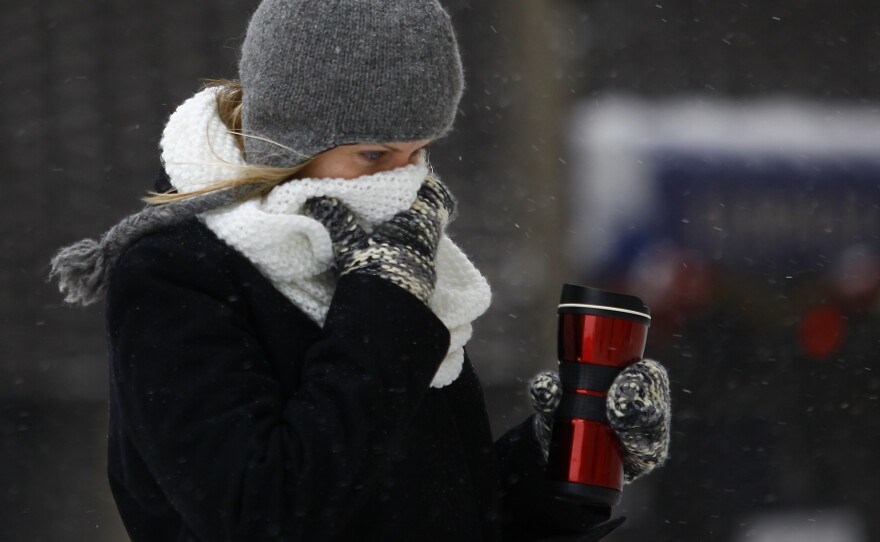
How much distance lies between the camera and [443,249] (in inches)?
66.6

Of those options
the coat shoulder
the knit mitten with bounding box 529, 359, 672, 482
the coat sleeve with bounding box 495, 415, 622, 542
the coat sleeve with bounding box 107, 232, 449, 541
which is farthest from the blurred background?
the coat sleeve with bounding box 107, 232, 449, 541

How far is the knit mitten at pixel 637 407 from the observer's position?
61.4 inches

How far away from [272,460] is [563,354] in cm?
54

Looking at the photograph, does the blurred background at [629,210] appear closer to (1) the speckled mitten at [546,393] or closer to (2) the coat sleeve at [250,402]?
(1) the speckled mitten at [546,393]

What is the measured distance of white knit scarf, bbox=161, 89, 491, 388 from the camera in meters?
1.41

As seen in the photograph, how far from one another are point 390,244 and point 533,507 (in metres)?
0.60

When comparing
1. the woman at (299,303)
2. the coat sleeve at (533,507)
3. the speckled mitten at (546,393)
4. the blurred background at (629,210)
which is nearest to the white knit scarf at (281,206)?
the woman at (299,303)

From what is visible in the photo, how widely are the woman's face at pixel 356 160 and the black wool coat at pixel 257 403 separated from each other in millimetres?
Answer: 164

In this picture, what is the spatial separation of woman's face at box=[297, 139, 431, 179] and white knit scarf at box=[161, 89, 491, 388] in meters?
0.03

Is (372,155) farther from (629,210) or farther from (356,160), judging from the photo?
(629,210)

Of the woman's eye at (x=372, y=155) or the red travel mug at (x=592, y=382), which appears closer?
the woman's eye at (x=372, y=155)

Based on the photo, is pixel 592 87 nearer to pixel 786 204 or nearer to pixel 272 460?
pixel 786 204

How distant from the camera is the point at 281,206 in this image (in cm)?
144

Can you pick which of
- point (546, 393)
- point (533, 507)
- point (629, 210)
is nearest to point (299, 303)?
point (546, 393)
